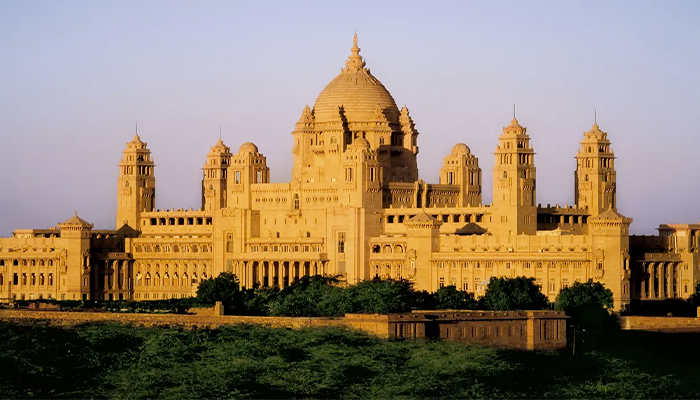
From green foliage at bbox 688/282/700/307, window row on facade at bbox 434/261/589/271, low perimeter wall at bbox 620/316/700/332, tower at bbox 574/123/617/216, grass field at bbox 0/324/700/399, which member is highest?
tower at bbox 574/123/617/216

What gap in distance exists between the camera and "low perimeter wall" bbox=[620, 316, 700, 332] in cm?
15825

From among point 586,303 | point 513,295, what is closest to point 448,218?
point 513,295

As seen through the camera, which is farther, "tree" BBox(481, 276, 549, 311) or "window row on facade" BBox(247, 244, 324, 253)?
"window row on facade" BBox(247, 244, 324, 253)

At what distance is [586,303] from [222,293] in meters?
27.5

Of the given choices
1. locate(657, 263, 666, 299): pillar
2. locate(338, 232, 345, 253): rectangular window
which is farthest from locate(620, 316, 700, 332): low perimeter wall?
locate(338, 232, 345, 253): rectangular window

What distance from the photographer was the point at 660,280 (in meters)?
178

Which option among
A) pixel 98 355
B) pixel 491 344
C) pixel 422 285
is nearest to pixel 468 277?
pixel 422 285

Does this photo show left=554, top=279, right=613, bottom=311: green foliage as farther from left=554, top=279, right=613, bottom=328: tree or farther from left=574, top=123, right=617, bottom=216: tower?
left=574, top=123, right=617, bottom=216: tower

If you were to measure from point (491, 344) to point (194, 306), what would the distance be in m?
28.0

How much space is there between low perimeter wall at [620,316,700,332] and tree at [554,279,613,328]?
1.67 meters

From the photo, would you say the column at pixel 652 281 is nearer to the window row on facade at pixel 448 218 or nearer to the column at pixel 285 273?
the window row on facade at pixel 448 218

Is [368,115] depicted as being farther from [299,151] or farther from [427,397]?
[427,397]

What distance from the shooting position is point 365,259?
619ft

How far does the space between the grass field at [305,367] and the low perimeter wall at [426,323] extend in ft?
4.33
